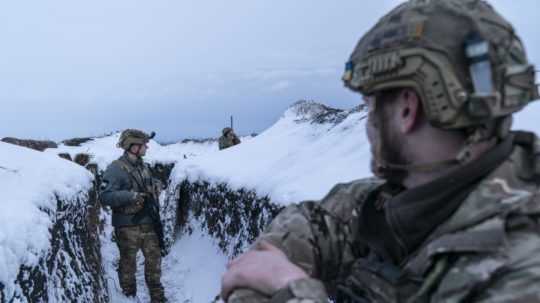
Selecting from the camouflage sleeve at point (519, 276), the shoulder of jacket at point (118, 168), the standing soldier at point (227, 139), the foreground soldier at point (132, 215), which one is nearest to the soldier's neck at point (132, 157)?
the foreground soldier at point (132, 215)

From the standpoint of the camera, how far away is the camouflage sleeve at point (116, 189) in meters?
5.88

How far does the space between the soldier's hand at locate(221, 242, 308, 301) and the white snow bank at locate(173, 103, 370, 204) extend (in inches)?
98.3

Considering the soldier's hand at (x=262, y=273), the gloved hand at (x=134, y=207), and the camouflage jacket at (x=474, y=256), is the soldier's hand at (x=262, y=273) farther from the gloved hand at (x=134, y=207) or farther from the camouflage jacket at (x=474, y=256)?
the gloved hand at (x=134, y=207)

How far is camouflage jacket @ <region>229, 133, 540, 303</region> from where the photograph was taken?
3.16ft

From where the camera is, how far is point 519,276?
94 cm

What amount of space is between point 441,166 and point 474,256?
0.92ft

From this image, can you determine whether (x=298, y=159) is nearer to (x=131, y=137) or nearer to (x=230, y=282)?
(x=131, y=137)

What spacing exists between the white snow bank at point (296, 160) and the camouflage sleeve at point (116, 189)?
1.49 metres

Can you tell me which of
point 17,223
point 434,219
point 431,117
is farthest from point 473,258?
point 17,223

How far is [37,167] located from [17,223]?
2.48 m

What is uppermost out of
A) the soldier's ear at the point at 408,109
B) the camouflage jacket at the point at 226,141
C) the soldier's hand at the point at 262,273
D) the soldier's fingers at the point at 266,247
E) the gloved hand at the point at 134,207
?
the soldier's ear at the point at 408,109

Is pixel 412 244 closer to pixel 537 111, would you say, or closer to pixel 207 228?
pixel 537 111

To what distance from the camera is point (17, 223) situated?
3.33 m

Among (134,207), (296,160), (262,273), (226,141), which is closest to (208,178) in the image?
(134,207)
